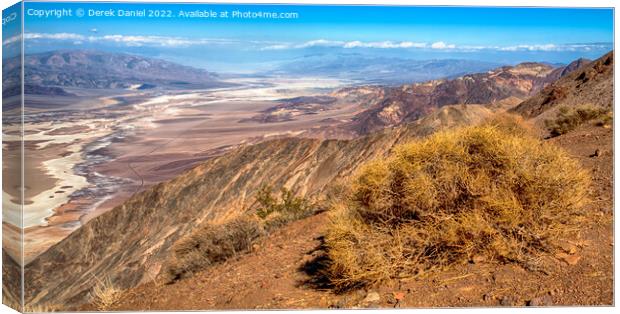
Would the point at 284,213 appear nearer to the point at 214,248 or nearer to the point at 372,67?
the point at 214,248

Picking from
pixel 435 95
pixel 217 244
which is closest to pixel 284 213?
pixel 217 244

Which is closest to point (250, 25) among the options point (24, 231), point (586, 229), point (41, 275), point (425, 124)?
point (24, 231)

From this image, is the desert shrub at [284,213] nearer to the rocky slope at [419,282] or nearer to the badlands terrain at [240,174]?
the badlands terrain at [240,174]

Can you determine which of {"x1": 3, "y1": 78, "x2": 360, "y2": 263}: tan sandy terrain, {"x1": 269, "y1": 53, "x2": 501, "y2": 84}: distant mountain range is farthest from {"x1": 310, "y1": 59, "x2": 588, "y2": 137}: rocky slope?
{"x1": 269, "y1": 53, "x2": 501, "y2": 84}: distant mountain range

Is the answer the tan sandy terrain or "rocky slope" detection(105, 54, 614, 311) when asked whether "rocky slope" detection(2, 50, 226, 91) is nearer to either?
the tan sandy terrain

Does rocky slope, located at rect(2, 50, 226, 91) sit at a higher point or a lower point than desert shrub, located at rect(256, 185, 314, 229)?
higher

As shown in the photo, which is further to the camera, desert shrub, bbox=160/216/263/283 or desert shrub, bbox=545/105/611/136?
desert shrub, bbox=545/105/611/136

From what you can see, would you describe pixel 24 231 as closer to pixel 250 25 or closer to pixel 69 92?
pixel 250 25
